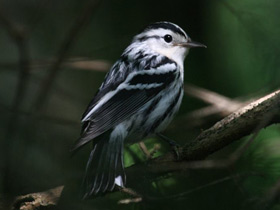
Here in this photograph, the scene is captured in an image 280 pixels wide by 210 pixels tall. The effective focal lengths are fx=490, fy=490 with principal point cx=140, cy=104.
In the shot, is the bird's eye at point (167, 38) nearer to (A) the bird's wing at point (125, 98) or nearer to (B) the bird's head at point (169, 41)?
(B) the bird's head at point (169, 41)

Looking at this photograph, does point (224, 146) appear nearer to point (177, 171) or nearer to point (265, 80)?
point (177, 171)

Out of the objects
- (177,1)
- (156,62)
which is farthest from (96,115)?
(177,1)

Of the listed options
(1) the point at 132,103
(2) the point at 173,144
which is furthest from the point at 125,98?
(2) the point at 173,144

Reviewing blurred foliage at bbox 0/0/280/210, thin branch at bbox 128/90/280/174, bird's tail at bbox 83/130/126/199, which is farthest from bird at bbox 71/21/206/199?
thin branch at bbox 128/90/280/174

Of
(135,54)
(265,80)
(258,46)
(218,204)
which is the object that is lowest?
(218,204)

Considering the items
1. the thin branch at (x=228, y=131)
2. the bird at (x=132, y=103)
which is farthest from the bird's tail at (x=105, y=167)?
the thin branch at (x=228, y=131)

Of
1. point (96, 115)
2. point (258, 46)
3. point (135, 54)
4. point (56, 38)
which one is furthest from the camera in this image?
point (56, 38)
